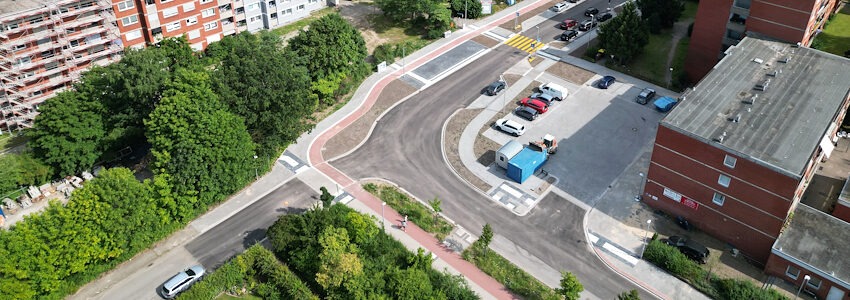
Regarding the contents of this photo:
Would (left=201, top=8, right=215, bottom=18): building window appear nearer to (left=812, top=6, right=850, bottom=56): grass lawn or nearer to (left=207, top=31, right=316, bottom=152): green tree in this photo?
(left=207, top=31, right=316, bottom=152): green tree

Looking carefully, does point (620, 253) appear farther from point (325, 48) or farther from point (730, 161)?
point (325, 48)

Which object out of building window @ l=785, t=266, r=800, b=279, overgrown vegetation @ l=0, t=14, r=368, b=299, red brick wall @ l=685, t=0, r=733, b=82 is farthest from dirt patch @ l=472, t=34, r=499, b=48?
building window @ l=785, t=266, r=800, b=279

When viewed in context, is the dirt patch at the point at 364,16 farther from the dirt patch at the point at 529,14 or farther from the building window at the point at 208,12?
the building window at the point at 208,12

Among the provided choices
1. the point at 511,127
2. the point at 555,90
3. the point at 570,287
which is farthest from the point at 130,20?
the point at 570,287

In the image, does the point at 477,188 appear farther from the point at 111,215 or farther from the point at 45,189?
the point at 45,189

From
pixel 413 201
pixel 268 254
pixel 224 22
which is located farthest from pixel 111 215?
pixel 224 22

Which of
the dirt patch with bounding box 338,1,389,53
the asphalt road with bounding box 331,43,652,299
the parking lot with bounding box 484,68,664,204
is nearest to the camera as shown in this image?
the asphalt road with bounding box 331,43,652,299

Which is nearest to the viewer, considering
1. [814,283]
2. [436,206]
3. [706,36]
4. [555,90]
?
[814,283]
